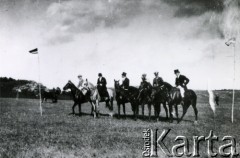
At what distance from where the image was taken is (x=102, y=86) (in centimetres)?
1673

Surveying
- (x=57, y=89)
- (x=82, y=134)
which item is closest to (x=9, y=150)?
(x=82, y=134)

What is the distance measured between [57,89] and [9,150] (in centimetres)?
2382

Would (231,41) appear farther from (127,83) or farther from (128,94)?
(128,94)

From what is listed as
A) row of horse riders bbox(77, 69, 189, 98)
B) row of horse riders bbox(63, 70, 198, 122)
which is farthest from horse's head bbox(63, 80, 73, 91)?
row of horse riders bbox(77, 69, 189, 98)

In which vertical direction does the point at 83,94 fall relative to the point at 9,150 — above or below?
above

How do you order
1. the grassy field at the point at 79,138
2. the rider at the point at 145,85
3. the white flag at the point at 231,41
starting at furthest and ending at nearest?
the rider at the point at 145,85
the white flag at the point at 231,41
the grassy field at the point at 79,138

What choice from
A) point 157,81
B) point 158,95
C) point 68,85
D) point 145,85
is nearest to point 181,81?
point 157,81

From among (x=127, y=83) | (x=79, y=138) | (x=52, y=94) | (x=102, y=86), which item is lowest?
(x=79, y=138)

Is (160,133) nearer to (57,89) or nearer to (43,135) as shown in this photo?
(43,135)

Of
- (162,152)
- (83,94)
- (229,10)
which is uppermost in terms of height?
(229,10)

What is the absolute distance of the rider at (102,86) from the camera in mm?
16452

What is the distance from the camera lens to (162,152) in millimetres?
8711

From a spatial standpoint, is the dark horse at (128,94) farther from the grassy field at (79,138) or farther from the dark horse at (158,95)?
the grassy field at (79,138)

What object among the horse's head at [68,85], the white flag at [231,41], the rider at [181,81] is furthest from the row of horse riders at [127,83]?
the white flag at [231,41]
